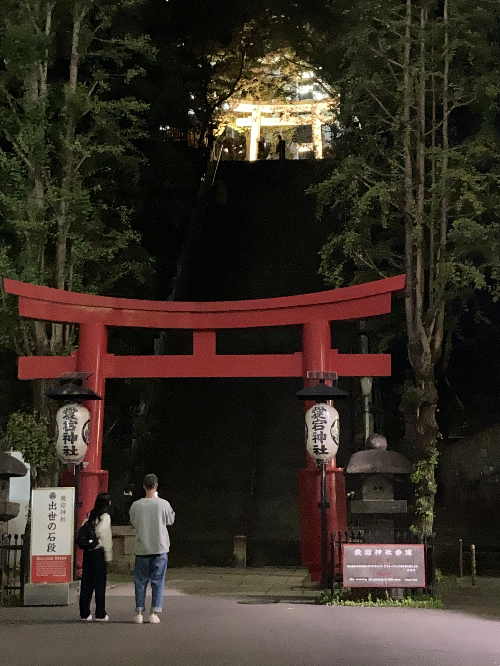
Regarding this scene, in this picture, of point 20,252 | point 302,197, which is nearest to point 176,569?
point 20,252

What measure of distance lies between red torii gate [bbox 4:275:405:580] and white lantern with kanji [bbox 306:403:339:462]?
86 centimetres

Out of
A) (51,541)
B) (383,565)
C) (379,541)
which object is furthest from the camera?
(379,541)

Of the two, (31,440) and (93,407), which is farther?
(31,440)

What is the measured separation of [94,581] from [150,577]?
60cm

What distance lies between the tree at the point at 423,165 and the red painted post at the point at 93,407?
4256 millimetres

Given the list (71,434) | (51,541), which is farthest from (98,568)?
(71,434)

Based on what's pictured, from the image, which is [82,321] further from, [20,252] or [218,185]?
[218,185]

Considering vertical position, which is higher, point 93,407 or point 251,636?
point 93,407

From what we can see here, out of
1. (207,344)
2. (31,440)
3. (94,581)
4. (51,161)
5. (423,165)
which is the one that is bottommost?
(94,581)

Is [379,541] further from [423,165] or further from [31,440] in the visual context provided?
[423,165]

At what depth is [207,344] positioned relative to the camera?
13.6 metres

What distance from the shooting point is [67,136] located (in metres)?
14.4

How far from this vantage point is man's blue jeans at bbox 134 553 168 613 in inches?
332

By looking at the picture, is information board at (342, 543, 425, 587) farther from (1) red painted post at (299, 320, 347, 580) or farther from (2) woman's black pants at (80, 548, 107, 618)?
(2) woman's black pants at (80, 548, 107, 618)
